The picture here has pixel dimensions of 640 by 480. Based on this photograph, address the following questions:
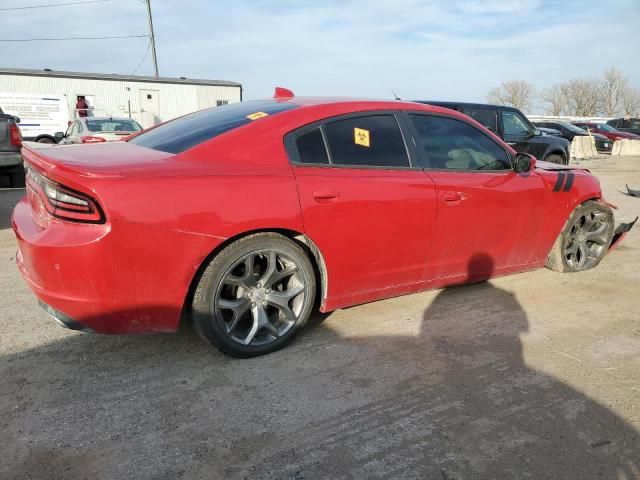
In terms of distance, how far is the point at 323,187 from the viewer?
3.04 metres

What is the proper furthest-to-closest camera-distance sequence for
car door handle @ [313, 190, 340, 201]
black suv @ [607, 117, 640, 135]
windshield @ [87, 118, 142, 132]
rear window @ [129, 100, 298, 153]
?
black suv @ [607, 117, 640, 135] → windshield @ [87, 118, 142, 132] → rear window @ [129, 100, 298, 153] → car door handle @ [313, 190, 340, 201]

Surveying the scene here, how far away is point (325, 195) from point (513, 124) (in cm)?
866

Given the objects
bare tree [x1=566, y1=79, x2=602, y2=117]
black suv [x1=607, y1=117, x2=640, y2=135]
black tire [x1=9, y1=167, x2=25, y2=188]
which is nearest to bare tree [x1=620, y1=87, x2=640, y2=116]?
bare tree [x1=566, y1=79, x2=602, y2=117]

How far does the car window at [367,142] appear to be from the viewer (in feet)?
10.6

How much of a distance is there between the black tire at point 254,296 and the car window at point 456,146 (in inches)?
50.7

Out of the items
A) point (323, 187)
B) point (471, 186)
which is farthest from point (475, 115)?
point (323, 187)

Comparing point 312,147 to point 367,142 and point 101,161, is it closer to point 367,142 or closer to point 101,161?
point 367,142

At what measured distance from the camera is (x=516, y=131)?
10.5 metres

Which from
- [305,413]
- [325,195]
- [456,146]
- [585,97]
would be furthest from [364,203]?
[585,97]

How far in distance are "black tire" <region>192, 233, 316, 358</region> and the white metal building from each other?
81.8ft

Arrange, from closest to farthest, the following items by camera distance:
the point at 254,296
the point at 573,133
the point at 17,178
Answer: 1. the point at 254,296
2. the point at 17,178
3. the point at 573,133

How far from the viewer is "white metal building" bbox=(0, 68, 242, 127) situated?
2516 centimetres

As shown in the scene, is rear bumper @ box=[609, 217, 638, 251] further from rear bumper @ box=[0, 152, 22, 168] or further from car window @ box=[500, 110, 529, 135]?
rear bumper @ box=[0, 152, 22, 168]

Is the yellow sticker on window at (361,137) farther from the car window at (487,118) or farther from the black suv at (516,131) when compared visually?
the car window at (487,118)
